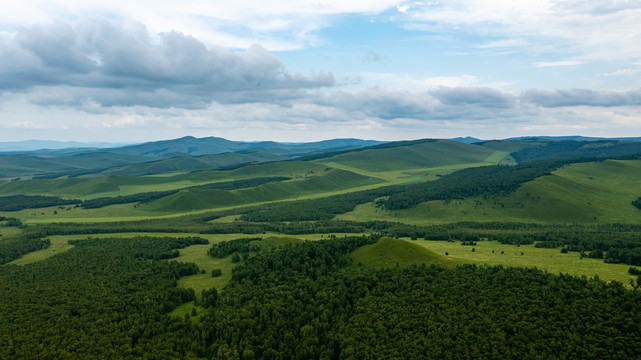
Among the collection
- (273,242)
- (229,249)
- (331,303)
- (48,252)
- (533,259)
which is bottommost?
(48,252)

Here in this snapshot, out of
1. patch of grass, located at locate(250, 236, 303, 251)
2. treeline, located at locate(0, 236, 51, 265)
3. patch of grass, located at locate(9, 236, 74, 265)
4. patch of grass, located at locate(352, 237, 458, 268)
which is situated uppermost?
patch of grass, located at locate(352, 237, 458, 268)

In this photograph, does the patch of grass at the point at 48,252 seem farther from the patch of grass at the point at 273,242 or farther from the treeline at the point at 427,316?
the treeline at the point at 427,316

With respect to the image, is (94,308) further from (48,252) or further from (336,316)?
(48,252)

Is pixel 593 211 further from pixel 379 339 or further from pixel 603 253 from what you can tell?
pixel 379 339

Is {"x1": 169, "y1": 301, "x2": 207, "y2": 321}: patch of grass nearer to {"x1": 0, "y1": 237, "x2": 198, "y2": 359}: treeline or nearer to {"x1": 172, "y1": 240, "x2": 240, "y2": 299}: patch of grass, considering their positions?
{"x1": 0, "y1": 237, "x2": 198, "y2": 359}: treeline

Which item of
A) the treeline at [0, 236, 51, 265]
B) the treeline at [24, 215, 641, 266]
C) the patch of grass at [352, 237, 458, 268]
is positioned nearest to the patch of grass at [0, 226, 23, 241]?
the treeline at [24, 215, 641, 266]

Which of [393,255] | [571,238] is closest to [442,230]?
[571,238]
